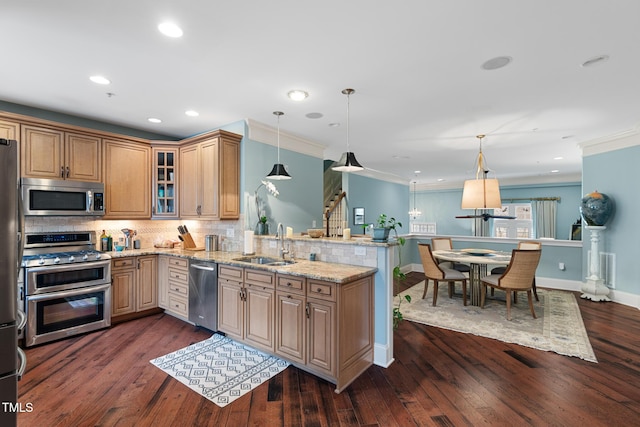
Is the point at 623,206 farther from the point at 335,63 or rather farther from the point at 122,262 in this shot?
the point at 122,262

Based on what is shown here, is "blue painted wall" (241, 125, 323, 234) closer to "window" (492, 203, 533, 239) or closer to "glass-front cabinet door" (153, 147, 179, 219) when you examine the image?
"glass-front cabinet door" (153, 147, 179, 219)

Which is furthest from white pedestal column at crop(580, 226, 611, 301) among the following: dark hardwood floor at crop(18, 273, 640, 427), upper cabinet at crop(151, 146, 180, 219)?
upper cabinet at crop(151, 146, 180, 219)

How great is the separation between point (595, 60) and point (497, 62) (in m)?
0.80

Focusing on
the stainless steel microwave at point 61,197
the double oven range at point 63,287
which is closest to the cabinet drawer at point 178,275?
the double oven range at point 63,287

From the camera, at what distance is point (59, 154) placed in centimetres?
363

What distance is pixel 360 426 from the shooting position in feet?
6.79

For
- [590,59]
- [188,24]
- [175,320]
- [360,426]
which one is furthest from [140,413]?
[590,59]

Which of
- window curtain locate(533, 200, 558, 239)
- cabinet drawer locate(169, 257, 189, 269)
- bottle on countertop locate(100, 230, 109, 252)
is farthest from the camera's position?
window curtain locate(533, 200, 558, 239)

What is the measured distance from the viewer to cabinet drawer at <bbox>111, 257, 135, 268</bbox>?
12.7 feet

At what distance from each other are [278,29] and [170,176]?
3.20 meters

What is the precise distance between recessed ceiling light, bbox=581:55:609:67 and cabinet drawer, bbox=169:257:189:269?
455 centimetres

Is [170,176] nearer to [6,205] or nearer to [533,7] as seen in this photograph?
[6,205]

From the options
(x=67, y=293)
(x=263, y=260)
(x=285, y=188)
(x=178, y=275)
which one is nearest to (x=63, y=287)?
(x=67, y=293)

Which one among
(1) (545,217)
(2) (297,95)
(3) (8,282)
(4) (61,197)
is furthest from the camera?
(1) (545,217)
